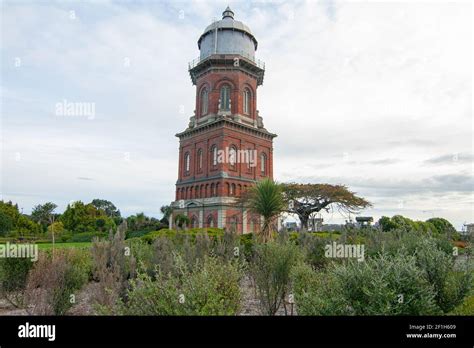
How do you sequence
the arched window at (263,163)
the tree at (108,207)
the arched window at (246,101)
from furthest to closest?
the tree at (108,207), the arched window at (246,101), the arched window at (263,163)

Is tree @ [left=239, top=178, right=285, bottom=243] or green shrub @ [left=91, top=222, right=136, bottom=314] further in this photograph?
tree @ [left=239, top=178, right=285, bottom=243]

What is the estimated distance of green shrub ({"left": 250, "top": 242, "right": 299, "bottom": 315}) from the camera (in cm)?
679

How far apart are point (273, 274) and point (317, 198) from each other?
20947 mm

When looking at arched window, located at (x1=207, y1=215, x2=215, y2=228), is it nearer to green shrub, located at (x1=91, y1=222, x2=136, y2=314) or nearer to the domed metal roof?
the domed metal roof

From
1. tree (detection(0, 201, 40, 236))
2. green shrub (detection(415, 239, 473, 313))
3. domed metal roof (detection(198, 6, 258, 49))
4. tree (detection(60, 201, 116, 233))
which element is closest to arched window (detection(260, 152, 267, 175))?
→ domed metal roof (detection(198, 6, 258, 49))

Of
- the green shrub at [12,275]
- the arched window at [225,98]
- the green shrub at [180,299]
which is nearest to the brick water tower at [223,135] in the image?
the arched window at [225,98]

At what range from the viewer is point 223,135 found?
3422 cm

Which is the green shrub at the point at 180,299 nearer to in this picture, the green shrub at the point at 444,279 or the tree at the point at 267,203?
the green shrub at the point at 444,279

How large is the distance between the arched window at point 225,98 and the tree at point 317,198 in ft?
47.8

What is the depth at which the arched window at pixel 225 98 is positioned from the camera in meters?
37.6

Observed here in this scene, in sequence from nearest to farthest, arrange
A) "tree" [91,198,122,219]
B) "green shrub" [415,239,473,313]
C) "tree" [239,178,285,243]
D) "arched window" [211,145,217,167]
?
"green shrub" [415,239,473,313], "tree" [239,178,285,243], "arched window" [211,145,217,167], "tree" [91,198,122,219]

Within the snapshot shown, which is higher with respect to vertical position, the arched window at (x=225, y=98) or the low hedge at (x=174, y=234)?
the arched window at (x=225, y=98)
